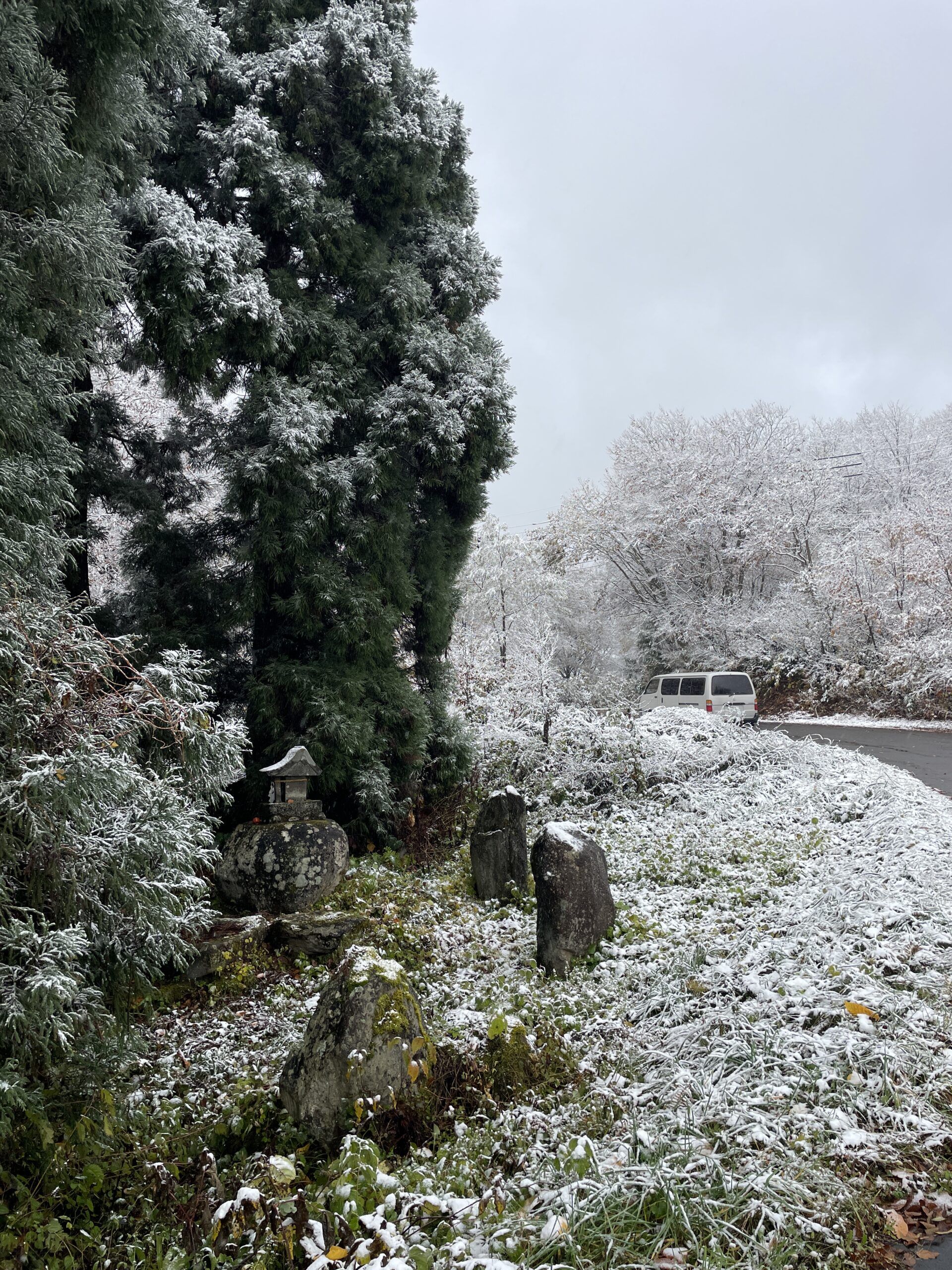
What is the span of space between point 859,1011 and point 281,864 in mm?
4380

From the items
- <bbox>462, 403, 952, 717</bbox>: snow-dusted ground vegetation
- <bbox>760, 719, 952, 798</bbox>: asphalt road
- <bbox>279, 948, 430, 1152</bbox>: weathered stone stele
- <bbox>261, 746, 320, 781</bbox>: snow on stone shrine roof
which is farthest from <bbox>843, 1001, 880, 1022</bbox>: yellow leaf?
<bbox>462, 403, 952, 717</bbox>: snow-dusted ground vegetation

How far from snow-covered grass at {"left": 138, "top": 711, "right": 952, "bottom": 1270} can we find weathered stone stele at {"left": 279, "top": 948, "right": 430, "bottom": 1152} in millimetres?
364

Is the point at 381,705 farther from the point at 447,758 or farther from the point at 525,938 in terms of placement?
the point at 525,938

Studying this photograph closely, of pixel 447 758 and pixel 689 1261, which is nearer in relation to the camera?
pixel 689 1261

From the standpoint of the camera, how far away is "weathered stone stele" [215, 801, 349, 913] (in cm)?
618

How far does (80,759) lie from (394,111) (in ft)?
26.5

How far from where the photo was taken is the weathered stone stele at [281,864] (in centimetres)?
618

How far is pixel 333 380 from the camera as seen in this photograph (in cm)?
795

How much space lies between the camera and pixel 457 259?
9.09 m

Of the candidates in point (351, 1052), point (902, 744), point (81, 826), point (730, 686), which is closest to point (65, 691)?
point (81, 826)

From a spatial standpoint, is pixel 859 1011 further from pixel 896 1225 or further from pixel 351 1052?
pixel 351 1052

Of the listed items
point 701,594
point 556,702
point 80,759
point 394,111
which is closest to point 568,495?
point 701,594

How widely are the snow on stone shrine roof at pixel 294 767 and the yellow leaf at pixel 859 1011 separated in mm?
4537

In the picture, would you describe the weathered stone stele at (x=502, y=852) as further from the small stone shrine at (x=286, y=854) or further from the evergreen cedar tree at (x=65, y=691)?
the evergreen cedar tree at (x=65, y=691)
